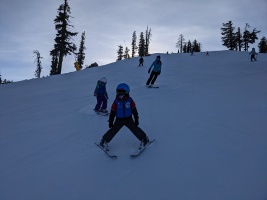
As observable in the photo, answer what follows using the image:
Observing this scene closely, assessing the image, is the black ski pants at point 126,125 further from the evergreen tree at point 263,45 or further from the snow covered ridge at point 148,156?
the evergreen tree at point 263,45

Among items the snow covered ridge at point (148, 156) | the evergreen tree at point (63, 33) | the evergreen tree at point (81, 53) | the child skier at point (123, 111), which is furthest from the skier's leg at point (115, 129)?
the evergreen tree at point (81, 53)

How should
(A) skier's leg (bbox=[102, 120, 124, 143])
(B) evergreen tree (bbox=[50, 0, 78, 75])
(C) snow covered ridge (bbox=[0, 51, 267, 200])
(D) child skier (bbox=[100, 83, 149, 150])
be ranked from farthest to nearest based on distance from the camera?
(B) evergreen tree (bbox=[50, 0, 78, 75]) → (A) skier's leg (bbox=[102, 120, 124, 143]) → (D) child skier (bbox=[100, 83, 149, 150]) → (C) snow covered ridge (bbox=[0, 51, 267, 200])

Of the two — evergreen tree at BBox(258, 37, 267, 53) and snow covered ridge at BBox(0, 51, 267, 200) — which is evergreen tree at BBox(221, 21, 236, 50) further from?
snow covered ridge at BBox(0, 51, 267, 200)

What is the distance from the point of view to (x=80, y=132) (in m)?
7.01

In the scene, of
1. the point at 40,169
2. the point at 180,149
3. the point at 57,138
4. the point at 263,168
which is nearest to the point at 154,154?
the point at 180,149

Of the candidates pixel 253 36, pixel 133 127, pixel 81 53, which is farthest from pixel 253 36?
pixel 133 127

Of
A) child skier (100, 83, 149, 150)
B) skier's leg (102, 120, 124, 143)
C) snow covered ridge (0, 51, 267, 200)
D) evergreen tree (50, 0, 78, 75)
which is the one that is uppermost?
evergreen tree (50, 0, 78, 75)

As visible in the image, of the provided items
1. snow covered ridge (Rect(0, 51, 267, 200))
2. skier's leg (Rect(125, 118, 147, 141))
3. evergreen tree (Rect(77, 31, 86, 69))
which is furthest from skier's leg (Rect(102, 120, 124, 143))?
evergreen tree (Rect(77, 31, 86, 69))

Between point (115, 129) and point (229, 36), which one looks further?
point (229, 36)

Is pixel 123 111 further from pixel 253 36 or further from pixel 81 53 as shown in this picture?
pixel 253 36

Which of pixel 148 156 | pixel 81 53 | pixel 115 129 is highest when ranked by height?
pixel 81 53

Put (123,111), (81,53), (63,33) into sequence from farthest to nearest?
(81,53) < (63,33) < (123,111)

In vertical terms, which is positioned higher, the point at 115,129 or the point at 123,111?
the point at 123,111

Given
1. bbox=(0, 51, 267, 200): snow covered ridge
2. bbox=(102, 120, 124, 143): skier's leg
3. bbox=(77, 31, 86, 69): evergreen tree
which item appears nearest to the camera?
bbox=(0, 51, 267, 200): snow covered ridge
